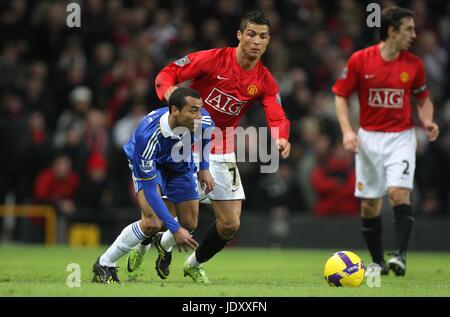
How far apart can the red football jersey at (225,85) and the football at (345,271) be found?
1.55m

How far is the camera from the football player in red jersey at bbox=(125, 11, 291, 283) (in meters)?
9.87

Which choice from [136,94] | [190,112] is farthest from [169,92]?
[136,94]

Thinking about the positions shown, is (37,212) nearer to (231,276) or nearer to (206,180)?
(231,276)

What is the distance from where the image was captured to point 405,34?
36.0 ft

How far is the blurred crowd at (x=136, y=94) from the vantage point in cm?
1777

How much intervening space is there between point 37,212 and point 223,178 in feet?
29.1

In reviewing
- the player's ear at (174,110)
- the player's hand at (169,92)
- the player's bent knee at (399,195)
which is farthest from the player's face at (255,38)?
the player's bent knee at (399,195)

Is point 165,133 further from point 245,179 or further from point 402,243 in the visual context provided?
point 245,179

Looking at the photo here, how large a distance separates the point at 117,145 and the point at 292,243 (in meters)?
3.54

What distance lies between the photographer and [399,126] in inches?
438

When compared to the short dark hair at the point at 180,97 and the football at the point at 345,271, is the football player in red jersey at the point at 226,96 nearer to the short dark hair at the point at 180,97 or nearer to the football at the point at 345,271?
the short dark hair at the point at 180,97
